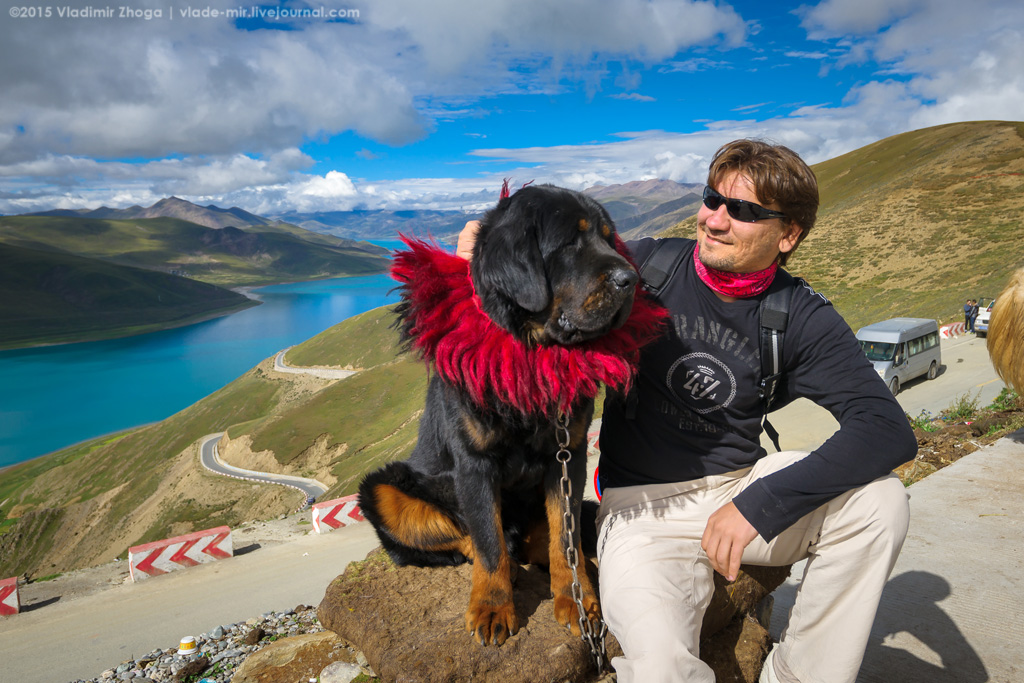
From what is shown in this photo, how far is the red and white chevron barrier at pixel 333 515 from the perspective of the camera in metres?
13.6

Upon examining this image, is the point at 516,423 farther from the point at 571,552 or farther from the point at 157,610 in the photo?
the point at 157,610

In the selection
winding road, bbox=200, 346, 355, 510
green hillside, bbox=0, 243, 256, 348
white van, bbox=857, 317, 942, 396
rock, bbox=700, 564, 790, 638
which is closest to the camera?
rock, bbox=700, 564, 790, 638

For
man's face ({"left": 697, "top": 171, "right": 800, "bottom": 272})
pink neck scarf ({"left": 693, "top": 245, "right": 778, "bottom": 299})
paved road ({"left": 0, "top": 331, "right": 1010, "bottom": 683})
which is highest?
man's face ({"left": 697, "top": 171, "right": 800, "bottom": 272})

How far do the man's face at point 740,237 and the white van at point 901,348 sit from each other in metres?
18.3

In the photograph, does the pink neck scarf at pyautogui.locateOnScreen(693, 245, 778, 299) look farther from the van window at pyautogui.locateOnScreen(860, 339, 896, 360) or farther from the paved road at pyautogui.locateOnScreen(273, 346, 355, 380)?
the paved road at pyautogui.locateOnScreen(273, 346, 355, 380)

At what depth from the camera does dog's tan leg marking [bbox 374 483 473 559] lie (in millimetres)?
3244

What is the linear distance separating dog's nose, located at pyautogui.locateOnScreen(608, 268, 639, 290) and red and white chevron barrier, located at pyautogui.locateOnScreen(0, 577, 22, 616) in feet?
43.4

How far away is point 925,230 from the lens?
53562 mm

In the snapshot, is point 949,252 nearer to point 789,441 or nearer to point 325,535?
point 789,441

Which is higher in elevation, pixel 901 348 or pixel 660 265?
pixel 660 265

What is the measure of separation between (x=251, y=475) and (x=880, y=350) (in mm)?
47593

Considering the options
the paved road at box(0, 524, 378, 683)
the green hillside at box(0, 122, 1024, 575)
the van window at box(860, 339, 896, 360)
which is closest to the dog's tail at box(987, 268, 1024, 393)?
the paved road at box(0, 524, 378, 683)

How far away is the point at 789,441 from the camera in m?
15.6

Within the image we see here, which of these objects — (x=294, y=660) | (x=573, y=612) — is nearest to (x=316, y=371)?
(x=294, y=660)
